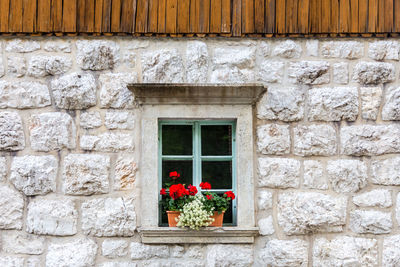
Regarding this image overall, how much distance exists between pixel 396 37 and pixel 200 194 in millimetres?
2393

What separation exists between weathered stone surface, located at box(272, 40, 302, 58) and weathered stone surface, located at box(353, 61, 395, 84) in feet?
1.97

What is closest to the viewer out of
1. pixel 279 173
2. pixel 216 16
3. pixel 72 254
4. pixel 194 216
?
pixel 194 216

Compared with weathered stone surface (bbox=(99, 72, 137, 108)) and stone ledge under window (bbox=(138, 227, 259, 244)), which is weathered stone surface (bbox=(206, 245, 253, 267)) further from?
weathered stone surface (bbox=(99, 72, 137, 108))

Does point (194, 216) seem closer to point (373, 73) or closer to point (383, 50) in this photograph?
point (373, 73)

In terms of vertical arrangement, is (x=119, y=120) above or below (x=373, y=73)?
below

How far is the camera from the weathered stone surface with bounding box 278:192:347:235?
387cm

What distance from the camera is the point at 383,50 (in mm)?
4047

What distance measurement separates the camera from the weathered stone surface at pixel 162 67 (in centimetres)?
398

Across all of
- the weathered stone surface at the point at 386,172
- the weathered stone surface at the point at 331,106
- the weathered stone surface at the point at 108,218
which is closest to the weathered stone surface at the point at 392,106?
the weathered stone surface at the point at 331,106

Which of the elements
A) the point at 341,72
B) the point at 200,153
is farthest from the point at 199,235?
the point at 341,72

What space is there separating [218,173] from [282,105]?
88 cm

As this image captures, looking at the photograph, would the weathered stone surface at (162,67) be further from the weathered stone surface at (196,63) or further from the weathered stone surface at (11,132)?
the weathered stone surface at (11,132)

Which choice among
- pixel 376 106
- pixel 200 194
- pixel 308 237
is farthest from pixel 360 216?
pixel 200 194

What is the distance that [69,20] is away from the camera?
13.1 feet
